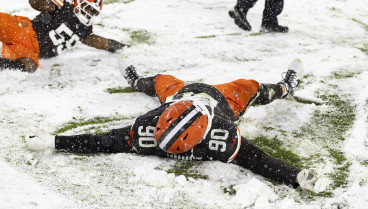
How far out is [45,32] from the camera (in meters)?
4.35

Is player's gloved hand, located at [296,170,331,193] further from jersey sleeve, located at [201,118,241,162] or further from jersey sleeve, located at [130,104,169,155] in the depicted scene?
jersey sleeve, located at [130,104,169,155]

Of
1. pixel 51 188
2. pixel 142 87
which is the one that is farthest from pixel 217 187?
pixel 142 87

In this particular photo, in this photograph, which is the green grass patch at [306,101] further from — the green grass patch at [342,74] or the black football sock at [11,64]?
the black football sock at [11,64]

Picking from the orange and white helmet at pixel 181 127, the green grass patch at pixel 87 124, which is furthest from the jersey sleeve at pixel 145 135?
the green grass patch at pixel 87 124

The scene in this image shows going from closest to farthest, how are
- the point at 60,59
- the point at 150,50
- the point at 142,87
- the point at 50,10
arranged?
the point at 142,87 < the point at 50,10 < the point at 60,59 < the point at 150,50

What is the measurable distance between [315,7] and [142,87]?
4134mm

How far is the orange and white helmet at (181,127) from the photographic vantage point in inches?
103

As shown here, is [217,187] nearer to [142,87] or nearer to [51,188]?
[51,188]

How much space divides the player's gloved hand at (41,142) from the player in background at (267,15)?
353cm

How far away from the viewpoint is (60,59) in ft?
14.9

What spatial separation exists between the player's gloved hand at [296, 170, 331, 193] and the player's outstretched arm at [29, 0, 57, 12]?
9.93 feet

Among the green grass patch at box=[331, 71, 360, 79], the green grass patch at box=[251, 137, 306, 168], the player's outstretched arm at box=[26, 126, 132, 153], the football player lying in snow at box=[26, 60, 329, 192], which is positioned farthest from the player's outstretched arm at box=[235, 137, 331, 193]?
the green grass patch at box=[331, 71, 360, 79]

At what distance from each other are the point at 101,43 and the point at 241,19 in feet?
6.70

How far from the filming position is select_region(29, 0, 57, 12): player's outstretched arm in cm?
414
